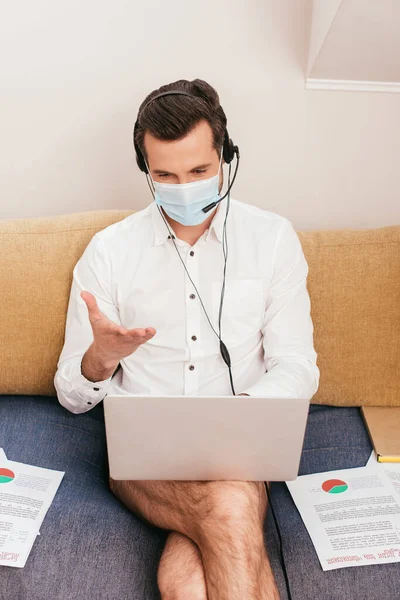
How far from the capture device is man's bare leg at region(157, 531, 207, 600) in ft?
3.92

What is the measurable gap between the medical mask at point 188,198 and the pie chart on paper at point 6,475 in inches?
27.7

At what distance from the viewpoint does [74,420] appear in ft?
5.56

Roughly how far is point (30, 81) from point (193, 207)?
0.76m

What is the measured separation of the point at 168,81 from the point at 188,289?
0.68 m

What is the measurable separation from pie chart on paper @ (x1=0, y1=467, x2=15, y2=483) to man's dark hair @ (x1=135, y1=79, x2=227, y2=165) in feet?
2.72

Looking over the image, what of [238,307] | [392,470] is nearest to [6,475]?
[238,307]

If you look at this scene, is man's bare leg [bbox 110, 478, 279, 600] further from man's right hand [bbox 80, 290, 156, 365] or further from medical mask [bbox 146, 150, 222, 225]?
medical mask [bbox 146, 150, 222, 225]

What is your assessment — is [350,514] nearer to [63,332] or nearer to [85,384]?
[85,384]

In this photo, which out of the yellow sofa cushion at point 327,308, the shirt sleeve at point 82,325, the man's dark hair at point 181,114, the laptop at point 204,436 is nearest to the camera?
the laptop at point 204,436

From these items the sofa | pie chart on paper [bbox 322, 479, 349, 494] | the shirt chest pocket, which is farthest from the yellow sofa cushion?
pie chart on paper [bbox 322, 479, 349, 494]

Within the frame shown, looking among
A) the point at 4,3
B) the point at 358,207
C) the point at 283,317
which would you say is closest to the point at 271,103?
the point at 358,207

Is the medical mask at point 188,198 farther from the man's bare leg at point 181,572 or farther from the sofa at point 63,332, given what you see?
the man's bare leg at point 181,572

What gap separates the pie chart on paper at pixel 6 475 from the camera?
1416 millimetres

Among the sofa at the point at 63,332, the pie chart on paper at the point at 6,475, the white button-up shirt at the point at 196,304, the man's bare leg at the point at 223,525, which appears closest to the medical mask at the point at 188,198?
the white button-up shirt at the point at 196,304
